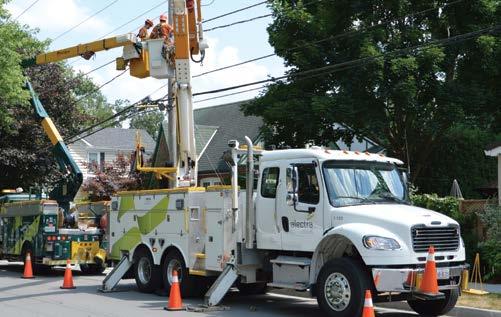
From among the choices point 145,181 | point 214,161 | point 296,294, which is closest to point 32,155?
point 145,181

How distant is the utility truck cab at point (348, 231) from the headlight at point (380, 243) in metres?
0.01

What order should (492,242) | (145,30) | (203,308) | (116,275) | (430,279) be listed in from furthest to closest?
1. (145,30)
2. (492,242)
3. (116,275)
4. (203,308)
5. (430,279)

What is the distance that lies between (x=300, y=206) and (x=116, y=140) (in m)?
45.5

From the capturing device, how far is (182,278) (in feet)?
45.1

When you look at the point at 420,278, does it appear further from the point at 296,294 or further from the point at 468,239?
the point at 468,239

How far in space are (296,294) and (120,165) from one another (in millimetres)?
25442

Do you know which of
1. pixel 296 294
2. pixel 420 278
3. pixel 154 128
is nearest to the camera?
pixel 420 278

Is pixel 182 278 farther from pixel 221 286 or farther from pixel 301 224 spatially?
pixel 301 224

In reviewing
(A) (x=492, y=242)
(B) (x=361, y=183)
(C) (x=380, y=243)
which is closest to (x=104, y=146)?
(A) (x=492, y=242)

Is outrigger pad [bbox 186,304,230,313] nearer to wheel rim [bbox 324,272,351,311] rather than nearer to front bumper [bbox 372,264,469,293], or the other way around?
wheel rim [bbox 324,272,351,311]

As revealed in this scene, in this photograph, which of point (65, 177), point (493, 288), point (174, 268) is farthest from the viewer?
point (65, 177)

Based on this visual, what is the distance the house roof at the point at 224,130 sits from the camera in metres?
37.9

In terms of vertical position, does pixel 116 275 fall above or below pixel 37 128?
below

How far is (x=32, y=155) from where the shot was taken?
30.7 metres
